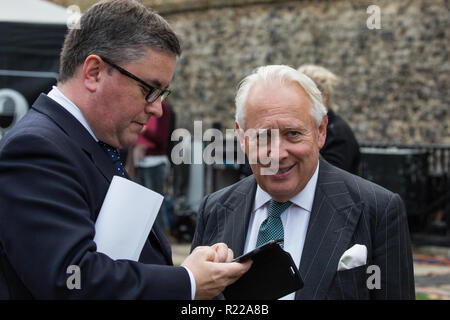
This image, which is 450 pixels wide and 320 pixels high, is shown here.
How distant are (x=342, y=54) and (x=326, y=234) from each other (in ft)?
39.1

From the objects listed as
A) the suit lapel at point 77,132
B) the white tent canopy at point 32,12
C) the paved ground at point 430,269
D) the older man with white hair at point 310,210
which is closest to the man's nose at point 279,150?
the older man with white hair at point 310,210

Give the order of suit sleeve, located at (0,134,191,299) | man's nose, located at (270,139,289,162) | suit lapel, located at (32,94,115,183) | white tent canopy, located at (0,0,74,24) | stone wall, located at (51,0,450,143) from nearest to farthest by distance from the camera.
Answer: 1. suit sleeve, located at (0,134,191,299)
2. suit lapel, located at (32,94,115,183)
3. man's nose, located at (270,139,289,162)
4. white tent canopy, located at (0,0,74,24)
5. stone wall, located at (51,0,450,143)

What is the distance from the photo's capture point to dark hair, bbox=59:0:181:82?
206cm

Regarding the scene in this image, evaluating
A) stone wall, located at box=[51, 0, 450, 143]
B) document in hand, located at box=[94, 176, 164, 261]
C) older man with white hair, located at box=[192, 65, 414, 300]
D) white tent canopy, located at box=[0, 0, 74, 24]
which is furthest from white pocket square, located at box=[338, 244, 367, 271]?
stone wall, located at box=[51, 0, 450, 143]

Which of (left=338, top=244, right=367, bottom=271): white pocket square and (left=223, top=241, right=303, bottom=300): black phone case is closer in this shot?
(left=223, top=241, right=303, bottom=300): black phone case

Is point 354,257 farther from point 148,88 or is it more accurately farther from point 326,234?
point 148,88

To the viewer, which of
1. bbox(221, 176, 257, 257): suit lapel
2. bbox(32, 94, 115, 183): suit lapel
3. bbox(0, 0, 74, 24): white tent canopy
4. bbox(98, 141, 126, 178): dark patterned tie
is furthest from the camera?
bbox(0, 0, 74, 24): white tent canopy

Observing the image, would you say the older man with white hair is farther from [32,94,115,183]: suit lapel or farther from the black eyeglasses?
[32,94,115,183]: suit lapel

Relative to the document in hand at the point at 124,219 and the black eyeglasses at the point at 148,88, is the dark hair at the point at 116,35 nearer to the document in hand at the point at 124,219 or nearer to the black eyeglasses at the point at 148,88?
the black eyeglasses at the point at 148,88

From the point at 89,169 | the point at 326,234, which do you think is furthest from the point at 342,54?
the point at 89,169

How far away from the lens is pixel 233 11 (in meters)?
15.4

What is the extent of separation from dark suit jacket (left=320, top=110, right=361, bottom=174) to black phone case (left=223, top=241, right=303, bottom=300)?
9.20 feet
